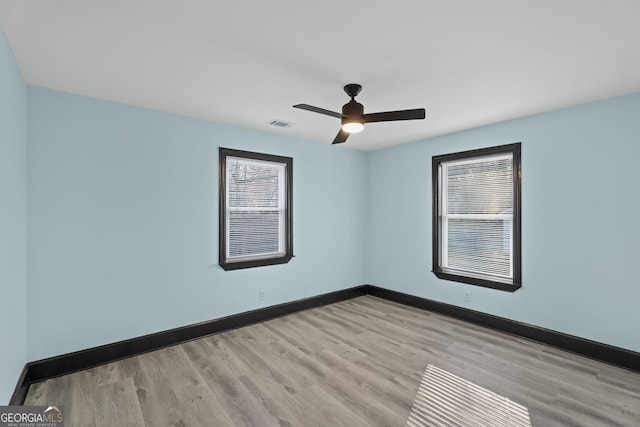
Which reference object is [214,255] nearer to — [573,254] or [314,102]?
[314,102]

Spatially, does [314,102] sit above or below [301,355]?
above

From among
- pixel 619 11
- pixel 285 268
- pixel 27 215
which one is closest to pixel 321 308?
pixel 285 268

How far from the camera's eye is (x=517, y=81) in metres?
2.55

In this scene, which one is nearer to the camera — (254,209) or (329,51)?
(329,51)

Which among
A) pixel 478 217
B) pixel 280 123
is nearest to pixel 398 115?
pixel 280 123

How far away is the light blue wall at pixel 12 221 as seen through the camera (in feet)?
6.04

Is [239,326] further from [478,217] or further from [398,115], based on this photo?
[478,217]

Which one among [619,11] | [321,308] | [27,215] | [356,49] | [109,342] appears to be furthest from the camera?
[321,308]

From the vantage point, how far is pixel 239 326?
3.83m

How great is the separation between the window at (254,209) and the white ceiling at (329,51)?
95 centimetres

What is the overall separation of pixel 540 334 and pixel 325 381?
2565mm

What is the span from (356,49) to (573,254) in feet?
10.2

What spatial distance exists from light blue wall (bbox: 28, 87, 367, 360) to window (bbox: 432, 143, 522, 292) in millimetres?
2413

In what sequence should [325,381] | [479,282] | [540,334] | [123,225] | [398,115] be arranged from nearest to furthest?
[398,115] → [325,381] → [123,225] → [540,334] → [479,282]
